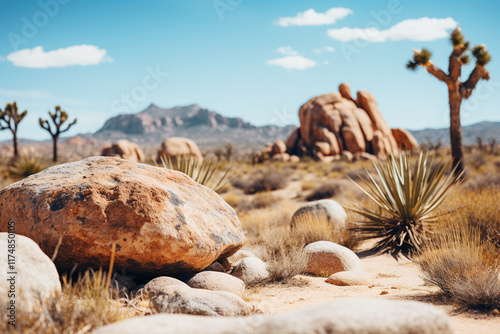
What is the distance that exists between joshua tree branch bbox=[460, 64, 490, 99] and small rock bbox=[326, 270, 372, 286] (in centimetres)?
1124

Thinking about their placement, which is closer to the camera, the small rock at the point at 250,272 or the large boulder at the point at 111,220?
the large boulder at the point at 111,220

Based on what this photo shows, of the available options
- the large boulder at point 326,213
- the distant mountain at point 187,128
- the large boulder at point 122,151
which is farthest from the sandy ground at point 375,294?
the distant mountain at point 187,128

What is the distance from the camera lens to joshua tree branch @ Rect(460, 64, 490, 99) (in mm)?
14359

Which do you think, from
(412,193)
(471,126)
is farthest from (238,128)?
(412,193)

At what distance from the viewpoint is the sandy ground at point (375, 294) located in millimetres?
3941

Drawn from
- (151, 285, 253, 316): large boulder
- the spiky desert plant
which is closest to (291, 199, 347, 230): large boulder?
the spiky desert plant

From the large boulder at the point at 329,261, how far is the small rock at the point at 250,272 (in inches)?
37.9

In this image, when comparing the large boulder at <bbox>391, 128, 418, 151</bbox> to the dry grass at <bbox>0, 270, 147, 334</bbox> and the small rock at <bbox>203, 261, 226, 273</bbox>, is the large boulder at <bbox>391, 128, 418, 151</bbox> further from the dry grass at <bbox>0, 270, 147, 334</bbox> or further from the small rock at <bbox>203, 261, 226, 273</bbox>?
the dry grass at <bbox>0, 270, 147, 334</bbox>

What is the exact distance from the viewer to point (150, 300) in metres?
4.10

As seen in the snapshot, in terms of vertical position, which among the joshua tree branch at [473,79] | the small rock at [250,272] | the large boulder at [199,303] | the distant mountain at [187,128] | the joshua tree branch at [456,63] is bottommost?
the small rock at [250,272]

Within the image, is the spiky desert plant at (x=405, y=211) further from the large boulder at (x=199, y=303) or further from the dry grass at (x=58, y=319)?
the dry grass at (x=58, y=319)

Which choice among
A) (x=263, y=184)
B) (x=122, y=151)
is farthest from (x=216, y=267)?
(x=122, y=151)

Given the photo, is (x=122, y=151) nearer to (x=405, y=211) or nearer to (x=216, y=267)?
(x=405, y=211)

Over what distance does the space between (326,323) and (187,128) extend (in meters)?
148
